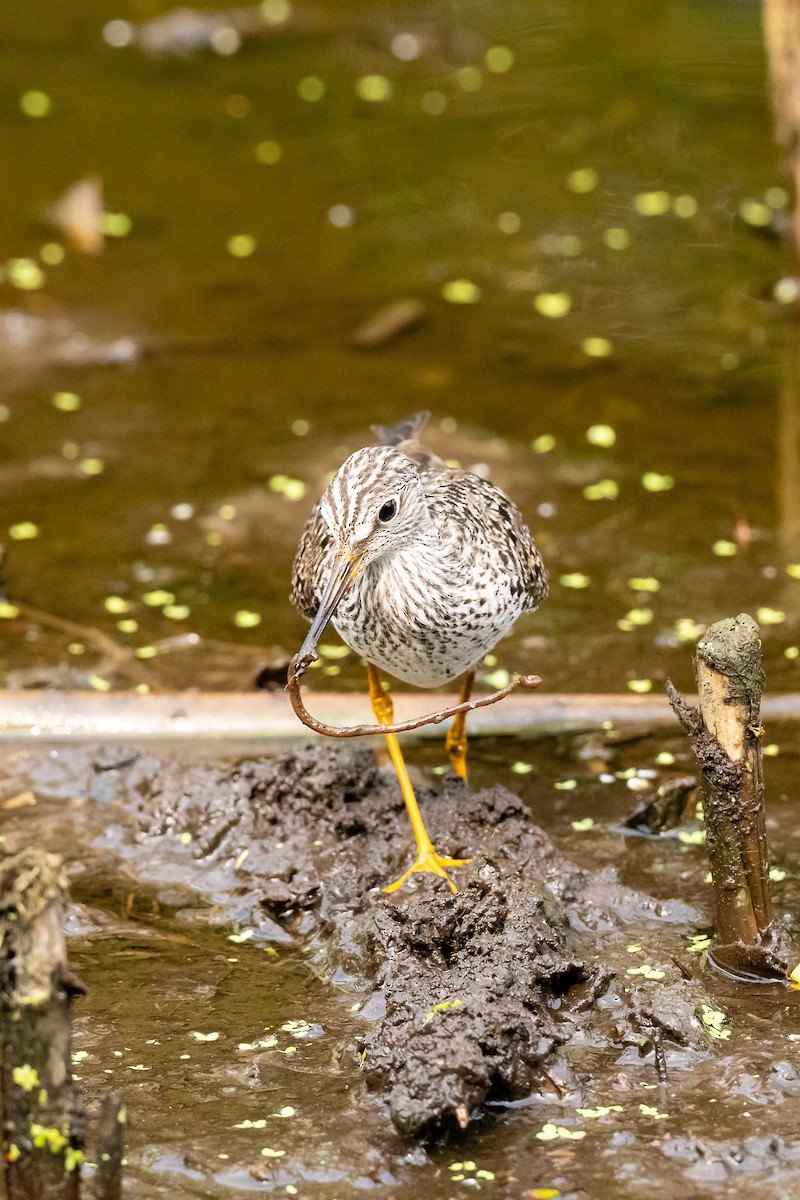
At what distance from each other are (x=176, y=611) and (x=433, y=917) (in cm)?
318

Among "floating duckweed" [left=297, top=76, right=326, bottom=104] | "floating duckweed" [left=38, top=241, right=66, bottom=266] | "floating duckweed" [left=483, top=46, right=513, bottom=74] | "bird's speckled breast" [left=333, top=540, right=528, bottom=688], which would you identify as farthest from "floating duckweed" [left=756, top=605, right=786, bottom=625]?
"floating duckweed" [left=483, top=46, right=513, bottom=74]

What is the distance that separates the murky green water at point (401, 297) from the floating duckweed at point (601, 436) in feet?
0.22

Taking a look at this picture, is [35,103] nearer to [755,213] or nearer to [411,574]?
[755,213]

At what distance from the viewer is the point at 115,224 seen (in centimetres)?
1272

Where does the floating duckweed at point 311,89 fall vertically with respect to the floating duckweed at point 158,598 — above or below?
above

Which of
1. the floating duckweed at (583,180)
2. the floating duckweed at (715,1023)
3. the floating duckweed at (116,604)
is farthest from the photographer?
the floating duckweed at (583,180)

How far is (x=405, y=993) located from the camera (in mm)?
5191

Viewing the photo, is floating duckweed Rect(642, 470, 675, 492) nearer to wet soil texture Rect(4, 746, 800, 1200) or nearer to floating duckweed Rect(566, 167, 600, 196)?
wet soil texture Rect(4, 746, 800, 1200)

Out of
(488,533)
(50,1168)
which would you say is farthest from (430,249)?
(50,1168)

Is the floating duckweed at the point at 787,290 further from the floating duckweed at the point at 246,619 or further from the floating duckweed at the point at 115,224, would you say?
the floating duckweed at the point at 246,619

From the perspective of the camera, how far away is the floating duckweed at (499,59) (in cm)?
1562

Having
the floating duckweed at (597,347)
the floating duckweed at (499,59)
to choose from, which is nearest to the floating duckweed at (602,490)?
the floating duckweed at (597,347)

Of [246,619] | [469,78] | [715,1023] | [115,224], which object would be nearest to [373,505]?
[715,1023]

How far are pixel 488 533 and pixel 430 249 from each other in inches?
258
